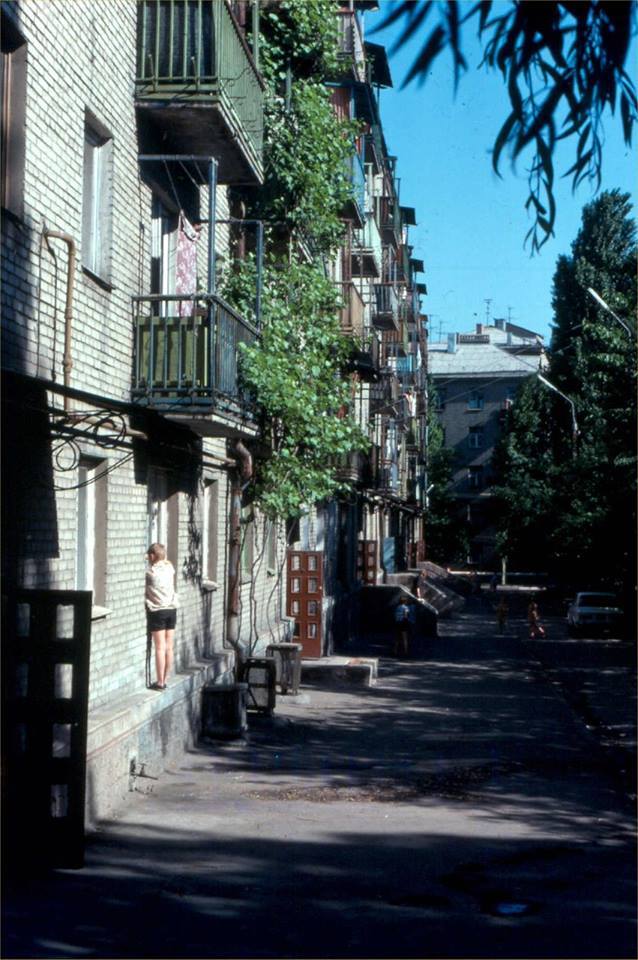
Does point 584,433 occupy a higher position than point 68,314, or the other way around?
point 584,433

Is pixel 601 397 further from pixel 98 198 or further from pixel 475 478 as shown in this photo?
pixel 475 478

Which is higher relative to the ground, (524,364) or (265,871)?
(524,364)

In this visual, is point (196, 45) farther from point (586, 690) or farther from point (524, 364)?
point (524, 364)

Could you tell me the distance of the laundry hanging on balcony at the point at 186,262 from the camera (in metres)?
13.7

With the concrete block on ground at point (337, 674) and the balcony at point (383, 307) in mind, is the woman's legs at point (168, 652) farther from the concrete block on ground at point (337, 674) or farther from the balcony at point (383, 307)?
the balcony at point (383, 307)

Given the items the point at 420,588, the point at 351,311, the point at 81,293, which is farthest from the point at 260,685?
the point at 420,588

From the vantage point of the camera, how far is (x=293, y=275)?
1731 centimetres

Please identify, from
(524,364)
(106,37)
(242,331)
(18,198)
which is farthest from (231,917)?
(524,364)

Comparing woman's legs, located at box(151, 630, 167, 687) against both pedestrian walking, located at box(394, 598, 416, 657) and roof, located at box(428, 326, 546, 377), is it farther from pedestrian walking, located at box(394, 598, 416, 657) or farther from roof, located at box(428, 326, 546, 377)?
roof, located at box(428, 326, 546, 377)

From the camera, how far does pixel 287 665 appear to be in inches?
750

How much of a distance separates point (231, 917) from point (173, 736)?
5841 mm

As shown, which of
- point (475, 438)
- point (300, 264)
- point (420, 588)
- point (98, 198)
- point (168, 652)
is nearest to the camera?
point (98, 198)

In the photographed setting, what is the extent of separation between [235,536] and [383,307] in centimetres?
2244

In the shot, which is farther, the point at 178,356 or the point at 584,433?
the point at 584,433
